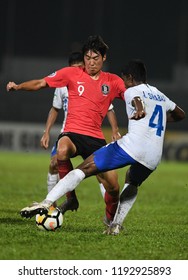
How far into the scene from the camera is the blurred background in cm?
3931

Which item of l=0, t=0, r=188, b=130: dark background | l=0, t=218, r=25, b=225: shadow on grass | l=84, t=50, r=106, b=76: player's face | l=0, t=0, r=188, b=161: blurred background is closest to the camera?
l=84, t=50, r=106, b=76: player's face

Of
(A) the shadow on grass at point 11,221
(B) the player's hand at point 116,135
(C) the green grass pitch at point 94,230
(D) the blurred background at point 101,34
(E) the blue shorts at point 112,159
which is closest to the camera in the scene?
(C) the green grass pitch at point 94,230

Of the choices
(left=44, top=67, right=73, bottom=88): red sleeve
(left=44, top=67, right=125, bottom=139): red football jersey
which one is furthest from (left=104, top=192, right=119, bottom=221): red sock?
(left=44, top=67, right=73, bottom=88): red sleeve

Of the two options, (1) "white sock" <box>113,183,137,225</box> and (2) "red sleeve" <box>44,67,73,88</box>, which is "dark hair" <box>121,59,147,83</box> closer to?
(2) "red sleeve" <box>44,67,73,88</box>

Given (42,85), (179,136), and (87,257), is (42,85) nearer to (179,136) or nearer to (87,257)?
(87,257)

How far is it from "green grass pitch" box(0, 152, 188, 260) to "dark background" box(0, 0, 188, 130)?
21463 mm

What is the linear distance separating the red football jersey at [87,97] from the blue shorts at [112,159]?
108 cm

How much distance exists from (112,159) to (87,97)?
1.32 metres

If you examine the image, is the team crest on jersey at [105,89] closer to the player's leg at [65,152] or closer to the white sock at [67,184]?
the player's leg at [65,152]

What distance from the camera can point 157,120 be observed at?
29.3ft

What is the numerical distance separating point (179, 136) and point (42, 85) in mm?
25137

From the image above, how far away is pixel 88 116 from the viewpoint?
32.9 ft

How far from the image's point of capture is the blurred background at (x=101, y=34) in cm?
3931

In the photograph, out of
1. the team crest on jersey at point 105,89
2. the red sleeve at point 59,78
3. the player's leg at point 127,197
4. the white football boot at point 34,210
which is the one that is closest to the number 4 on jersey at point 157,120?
the player's leg at point 127,197
